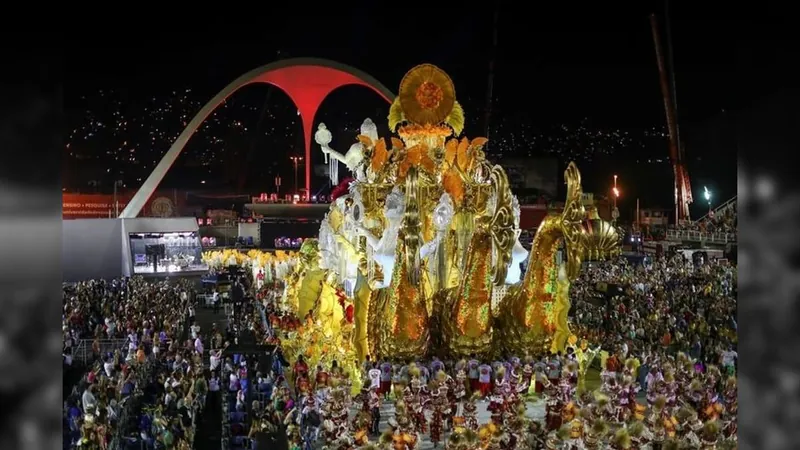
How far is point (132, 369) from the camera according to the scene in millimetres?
10266

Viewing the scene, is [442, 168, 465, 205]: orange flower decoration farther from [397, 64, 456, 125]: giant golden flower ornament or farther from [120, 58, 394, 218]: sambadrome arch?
[120, 58, 394, 218]: sambadrome arch

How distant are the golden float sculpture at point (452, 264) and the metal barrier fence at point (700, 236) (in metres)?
13.9

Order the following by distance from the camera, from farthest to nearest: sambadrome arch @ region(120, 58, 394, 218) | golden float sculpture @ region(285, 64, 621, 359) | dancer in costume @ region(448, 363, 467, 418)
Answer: sambadrome arch @ region(120, 58, 394, 218) < golden float sculpture @ region(285, 64, 621, 359) < dancer in costume @ region(448, 363, 467, 418)

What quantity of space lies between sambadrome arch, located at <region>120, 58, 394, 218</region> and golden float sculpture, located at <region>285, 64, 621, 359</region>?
14.6 m

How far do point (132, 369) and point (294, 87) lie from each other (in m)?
21.1

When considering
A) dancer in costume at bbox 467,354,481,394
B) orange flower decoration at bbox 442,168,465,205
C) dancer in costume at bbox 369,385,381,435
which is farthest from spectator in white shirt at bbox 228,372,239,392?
orange flower decoration at bbox 442,168,465,205

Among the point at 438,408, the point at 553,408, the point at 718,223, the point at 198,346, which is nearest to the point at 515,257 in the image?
the point at 553,408

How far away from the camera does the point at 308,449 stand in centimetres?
731

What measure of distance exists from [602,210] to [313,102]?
1295 centimetres

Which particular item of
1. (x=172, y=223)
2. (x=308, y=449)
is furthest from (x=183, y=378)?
(x=172, y=223)

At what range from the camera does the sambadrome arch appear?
2519cm

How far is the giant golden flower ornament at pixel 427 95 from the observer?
40.8 feet
